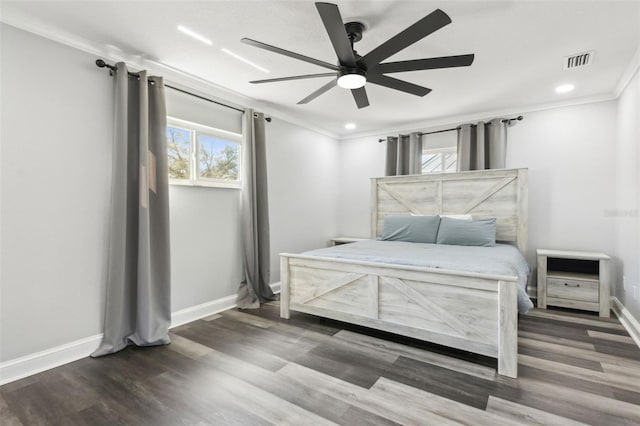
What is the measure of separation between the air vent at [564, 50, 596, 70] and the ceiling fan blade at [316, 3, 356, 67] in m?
2.10

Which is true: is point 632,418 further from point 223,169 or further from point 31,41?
point 31,41

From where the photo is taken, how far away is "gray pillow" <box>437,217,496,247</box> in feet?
11.9

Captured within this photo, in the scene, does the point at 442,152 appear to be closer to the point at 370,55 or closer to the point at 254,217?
the point at 254,217

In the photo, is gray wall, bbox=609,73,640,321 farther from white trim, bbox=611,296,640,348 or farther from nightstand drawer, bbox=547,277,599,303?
nightstand drawer, bbox=547,277,599,303

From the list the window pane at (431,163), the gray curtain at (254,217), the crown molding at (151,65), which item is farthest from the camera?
the window pane at (431,163)

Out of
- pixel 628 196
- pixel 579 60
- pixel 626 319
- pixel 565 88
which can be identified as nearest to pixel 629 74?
pixel 565 88

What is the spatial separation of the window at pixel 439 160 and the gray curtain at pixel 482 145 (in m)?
0.25

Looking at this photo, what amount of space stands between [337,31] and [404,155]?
336 cm

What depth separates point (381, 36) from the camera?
2416 mm

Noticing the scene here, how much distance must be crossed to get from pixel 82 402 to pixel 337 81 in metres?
2.67

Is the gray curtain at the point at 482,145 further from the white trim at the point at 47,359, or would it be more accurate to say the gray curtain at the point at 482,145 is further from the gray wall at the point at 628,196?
the white trim at the point at 47,359

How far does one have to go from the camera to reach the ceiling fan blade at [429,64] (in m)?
2.00

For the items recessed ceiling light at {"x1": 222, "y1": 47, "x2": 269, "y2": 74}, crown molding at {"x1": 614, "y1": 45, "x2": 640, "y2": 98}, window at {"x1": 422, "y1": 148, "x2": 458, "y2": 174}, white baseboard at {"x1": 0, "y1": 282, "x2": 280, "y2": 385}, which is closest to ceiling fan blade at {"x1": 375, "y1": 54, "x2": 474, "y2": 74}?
recessed ceiling light at {"x1": 222, "y1": 47, "x2": 269, "y2": 74}

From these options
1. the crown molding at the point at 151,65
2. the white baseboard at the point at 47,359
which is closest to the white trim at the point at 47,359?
the white baseboard at the point at 47,359
